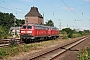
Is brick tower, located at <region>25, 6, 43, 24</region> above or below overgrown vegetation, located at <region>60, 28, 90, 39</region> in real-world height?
above

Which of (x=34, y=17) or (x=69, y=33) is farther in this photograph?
(x=34, y=17)

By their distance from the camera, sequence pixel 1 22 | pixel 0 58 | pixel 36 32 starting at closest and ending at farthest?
pixel 0 58, pixel 36 32, pixel 1 22

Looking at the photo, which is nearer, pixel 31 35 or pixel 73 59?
pixel 73 59

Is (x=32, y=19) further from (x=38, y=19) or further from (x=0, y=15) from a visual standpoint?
(x=0, y=15)

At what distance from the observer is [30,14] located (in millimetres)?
124125

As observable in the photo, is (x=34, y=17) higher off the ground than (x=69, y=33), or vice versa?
(x=34, y=17)

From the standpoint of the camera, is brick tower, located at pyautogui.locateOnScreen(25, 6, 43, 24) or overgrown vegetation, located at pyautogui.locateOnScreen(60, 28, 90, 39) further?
brick tower, located at pyautogui.locateOnScreen(25, 6, 43, 24)

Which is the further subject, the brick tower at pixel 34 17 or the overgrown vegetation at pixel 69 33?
the brick tower at pixel 34 17

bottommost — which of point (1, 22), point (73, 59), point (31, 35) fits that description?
point (73, 59)

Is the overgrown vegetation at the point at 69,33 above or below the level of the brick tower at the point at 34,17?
below

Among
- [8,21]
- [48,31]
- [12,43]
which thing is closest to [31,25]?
[12,43]

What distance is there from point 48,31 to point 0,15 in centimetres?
9189

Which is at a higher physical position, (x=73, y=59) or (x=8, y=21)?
(x=8, y=21)

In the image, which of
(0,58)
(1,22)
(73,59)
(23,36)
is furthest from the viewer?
(1,22)
